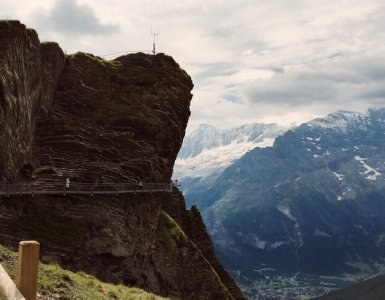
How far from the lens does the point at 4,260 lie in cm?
3022

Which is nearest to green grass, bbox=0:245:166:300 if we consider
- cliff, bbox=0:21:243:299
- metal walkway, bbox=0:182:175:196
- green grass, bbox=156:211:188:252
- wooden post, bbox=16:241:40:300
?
wooden post, bbox=16:241:40:300

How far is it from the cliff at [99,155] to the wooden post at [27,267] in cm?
4050

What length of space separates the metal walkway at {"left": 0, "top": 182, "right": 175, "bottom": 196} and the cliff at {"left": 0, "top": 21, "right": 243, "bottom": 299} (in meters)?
0.76

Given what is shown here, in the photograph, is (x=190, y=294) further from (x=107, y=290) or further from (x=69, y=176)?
(x=107, y=290)

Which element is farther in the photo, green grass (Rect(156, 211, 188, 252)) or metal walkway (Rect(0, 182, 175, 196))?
green grass (Rect(156, 211, 188, 252))

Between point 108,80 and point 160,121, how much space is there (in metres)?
10.5

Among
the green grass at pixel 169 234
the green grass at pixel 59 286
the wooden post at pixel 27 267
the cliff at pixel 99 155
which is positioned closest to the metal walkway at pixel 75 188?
the cliff at pixel 99 155

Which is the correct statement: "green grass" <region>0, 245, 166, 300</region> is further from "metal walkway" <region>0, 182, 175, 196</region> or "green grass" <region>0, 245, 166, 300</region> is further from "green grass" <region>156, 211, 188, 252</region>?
"green grass" <region>156, 211, 188, 252</region>

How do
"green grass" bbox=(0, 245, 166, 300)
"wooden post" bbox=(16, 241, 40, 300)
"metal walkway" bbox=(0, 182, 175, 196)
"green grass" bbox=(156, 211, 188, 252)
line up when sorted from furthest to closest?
"green grass" bbox=(156, 211, 188, 252) → "metal walkway" bbox=(0, 182, 175, 196) → "green grass" bbox=(0, 245, 166, 300) → "wooden post" bbox=(16, 241, 40, 300)

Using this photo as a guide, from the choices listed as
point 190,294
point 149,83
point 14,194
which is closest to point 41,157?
point 14,194

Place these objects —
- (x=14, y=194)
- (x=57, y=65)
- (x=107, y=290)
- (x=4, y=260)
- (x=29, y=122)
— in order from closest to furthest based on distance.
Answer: (x=4, y=260), (x=107, y=290), (x=14, y=194), (x=29, y=122), (x=57, y=65)

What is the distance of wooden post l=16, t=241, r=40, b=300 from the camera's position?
915cm

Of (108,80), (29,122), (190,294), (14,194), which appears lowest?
(190,294)

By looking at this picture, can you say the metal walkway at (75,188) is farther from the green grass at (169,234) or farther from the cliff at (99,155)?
the green grass at (169,234)
